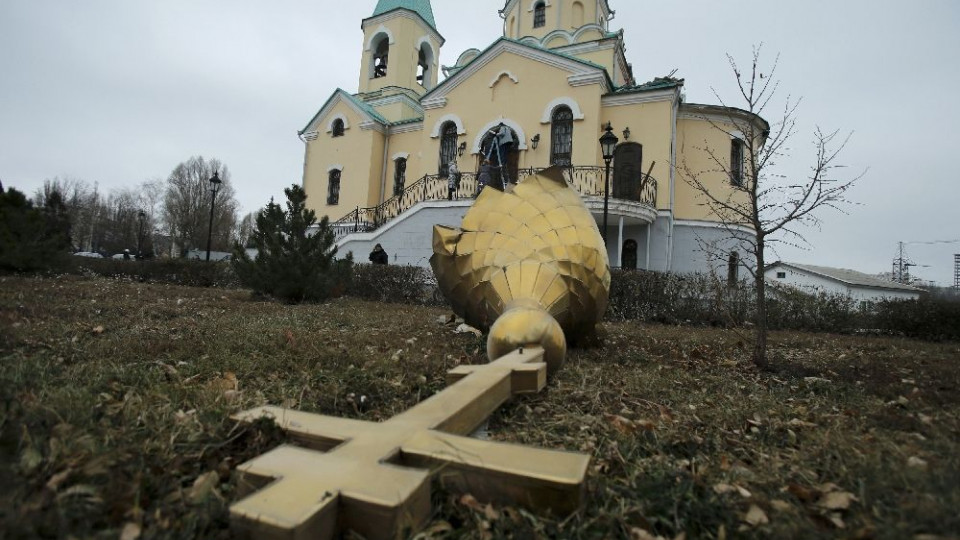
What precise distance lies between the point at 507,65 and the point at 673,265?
10833 millimetres

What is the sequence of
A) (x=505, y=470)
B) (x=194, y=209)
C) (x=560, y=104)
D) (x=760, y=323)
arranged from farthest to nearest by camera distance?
(x=194, y=209), (x=560, y=104), (x=760, y=323), (x=505, y=470)

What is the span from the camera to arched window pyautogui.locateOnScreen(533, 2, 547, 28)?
2336 centimetres

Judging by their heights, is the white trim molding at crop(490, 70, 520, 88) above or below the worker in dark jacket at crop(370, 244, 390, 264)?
above

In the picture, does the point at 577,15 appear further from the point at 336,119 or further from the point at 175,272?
the point at 175,272

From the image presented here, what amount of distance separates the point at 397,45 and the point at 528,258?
84.0 ft

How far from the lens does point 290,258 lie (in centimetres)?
1018

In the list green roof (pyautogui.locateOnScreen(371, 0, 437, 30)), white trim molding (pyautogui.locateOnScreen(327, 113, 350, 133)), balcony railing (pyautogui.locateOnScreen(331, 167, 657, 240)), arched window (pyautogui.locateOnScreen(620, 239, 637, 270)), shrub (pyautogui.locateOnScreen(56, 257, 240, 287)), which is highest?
green roof (pyautogui.locateOnScreen(371, 0, 437, 30))

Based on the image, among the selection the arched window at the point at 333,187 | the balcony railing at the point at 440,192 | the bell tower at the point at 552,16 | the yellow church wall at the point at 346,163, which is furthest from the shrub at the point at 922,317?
the arched window at the point at 333,187

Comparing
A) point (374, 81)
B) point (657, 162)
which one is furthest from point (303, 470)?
point (374, 81)

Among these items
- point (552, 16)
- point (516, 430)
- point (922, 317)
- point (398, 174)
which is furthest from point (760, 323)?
point (552, 16)

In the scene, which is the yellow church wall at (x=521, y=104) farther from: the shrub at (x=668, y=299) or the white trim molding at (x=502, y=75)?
the shrub at (x=668, y=299)

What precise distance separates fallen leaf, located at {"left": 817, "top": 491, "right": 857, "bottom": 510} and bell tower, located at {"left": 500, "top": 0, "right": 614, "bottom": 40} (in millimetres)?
24164

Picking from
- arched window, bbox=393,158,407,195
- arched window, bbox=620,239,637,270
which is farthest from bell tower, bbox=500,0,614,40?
arched window, bbox=620,239,637,270

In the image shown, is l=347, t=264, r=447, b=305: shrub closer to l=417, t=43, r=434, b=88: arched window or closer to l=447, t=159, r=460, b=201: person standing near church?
l=447, t=159, r=460, b=201: person standing near church
